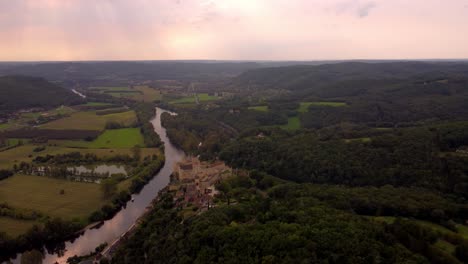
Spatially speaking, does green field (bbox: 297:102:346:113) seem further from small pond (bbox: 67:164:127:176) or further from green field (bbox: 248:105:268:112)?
small pond (bbox: 67:164:127:176)

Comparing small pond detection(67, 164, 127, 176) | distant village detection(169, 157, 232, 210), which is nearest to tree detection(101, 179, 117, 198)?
small pond detection(67, 164, 127, 176)

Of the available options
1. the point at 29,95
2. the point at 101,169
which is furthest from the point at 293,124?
the point at 29,95

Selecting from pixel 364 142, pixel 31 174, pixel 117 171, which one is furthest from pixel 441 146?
pixel 31 174

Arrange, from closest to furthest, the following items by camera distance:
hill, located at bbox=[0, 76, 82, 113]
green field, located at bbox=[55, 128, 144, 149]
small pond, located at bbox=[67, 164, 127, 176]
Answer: small pond, located at bbox=[67, 164, 127, 176] < green field, located at bbox=[55, 128, 144, 149] < hill, located at bbox=[0, 76, 82, 113]

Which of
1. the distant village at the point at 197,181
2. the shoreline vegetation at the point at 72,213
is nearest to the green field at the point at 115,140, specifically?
the shoreline vegetation at the point at 72,213

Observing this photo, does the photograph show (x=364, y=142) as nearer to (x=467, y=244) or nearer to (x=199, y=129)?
(x=467, y=244)

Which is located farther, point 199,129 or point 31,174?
point 199,129

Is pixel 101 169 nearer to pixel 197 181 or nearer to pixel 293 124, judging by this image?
pixel 197 181
